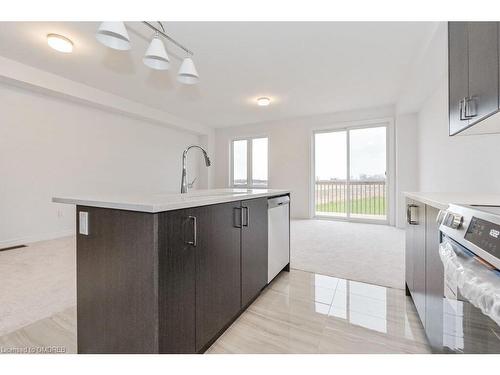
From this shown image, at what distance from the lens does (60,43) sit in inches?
100

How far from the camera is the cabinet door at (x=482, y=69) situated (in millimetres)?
997

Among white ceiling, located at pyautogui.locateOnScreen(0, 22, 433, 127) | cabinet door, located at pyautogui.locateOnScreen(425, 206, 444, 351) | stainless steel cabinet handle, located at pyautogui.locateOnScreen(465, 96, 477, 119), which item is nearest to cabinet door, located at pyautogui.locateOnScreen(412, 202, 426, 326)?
cabinet door, located at pyautogui.locateOnScreen(425, 206, 444, 351)

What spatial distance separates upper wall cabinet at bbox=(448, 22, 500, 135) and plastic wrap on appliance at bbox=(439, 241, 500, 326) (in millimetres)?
718

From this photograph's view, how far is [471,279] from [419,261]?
2.79 ft

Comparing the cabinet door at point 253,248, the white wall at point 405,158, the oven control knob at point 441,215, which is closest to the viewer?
the oven control knob at point 441,215

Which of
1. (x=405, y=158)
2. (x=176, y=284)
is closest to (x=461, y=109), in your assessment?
(x=176, y=284)

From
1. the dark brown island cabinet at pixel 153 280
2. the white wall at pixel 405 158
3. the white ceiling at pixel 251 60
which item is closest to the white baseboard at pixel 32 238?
the white ceiling at pixel 251 60

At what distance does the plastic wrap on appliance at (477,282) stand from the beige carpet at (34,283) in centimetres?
240

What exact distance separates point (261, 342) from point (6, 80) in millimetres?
4506

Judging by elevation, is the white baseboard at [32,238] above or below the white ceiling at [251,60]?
below

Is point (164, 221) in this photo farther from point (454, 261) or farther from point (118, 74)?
point (118, 74)

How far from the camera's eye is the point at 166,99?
444 centimetres

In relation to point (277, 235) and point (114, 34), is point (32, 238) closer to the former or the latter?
point (114, 34)

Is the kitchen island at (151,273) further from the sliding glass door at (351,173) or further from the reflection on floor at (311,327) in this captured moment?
the sliding glass door at (351,173)
